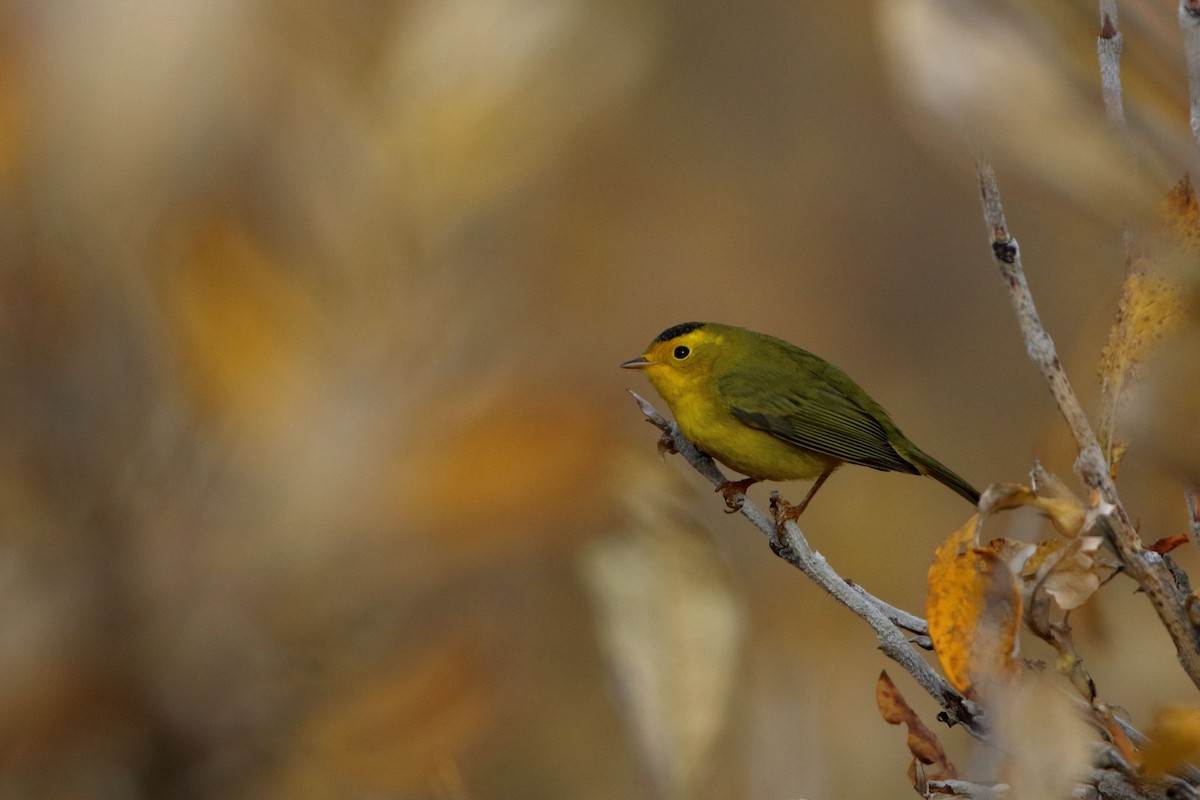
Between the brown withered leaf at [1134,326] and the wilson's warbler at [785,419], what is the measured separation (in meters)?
1.18

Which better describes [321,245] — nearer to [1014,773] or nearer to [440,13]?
[440,13]

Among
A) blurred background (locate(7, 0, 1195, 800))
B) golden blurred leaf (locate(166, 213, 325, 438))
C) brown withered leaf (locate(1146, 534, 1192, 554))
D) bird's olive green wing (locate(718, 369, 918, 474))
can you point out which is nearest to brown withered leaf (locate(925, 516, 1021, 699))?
brown withered leaf (locate(1146, 534, 1192, 554))

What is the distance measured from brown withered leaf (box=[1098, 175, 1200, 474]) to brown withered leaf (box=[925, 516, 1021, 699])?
3.1 inches

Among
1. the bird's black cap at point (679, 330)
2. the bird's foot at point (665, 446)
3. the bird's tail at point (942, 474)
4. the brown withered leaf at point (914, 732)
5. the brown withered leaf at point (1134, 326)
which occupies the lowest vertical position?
the brown withered leaf at point (914, 732)

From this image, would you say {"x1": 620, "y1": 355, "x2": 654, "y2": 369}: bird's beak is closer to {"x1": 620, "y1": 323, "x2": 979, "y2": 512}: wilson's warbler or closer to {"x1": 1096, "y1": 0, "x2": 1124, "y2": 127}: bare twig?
{"x1": 620, "y1": 323, "x2": 979, "y2": 512}: wilson's warbler

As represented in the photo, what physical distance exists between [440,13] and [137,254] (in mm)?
325

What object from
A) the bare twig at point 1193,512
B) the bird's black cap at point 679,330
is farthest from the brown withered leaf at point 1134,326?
the bird's black cap at point 679,330

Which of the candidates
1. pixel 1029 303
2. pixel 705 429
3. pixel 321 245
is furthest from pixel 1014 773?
pixel 705 429

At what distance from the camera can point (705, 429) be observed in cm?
182

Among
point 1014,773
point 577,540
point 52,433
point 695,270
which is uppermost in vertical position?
point 695,270

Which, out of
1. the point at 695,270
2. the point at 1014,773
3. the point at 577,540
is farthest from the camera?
the point at 695,270

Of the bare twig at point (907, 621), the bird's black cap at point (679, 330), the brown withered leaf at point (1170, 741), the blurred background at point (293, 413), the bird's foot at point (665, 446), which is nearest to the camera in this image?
the brown withered leaf at point (1170, 741)

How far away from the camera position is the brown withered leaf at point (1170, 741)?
0.40 meters

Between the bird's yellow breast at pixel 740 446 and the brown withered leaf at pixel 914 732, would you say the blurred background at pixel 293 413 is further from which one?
the bird's yellow breast at pixel 740 446
